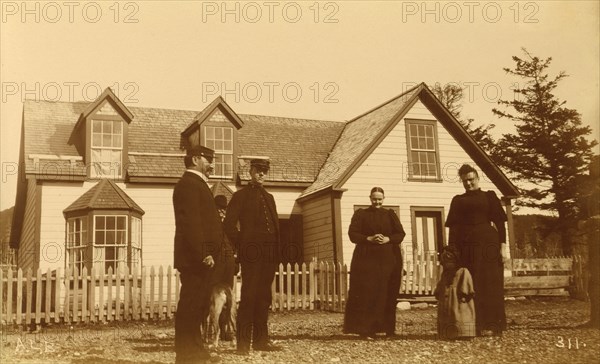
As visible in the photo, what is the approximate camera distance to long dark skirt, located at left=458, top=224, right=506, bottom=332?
6969 millimetres

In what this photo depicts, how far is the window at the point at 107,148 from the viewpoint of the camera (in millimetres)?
14930

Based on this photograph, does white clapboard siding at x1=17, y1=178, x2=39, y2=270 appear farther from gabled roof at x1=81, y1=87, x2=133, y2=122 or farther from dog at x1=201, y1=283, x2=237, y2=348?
dog at x1=201, y1=283, x2=237, y2=348

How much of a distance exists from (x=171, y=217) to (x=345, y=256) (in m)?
4.22

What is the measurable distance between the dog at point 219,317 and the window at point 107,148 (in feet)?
28.6

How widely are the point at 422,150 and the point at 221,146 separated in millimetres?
5082

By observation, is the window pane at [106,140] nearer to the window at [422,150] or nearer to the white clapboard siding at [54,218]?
the white clapboard siding at [54,218]

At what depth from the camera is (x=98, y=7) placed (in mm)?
6754

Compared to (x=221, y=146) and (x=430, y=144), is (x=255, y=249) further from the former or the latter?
(x=430, y=144)

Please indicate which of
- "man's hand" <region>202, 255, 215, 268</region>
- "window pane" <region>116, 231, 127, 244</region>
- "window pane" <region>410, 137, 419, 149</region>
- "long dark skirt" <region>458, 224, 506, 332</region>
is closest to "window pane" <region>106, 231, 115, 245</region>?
"window pane" <region>116, 231, 127, 244</region>

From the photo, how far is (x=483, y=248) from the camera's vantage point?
700 centimetres

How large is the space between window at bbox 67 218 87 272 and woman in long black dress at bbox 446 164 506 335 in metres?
9.50

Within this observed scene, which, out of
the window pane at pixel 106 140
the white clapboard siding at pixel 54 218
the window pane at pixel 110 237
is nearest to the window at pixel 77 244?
the white clapboard siding at pixel 54 218

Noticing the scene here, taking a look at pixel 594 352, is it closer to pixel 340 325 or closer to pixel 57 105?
pixel 340 325

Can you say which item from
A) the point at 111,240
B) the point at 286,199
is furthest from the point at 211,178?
the point at 111,240
